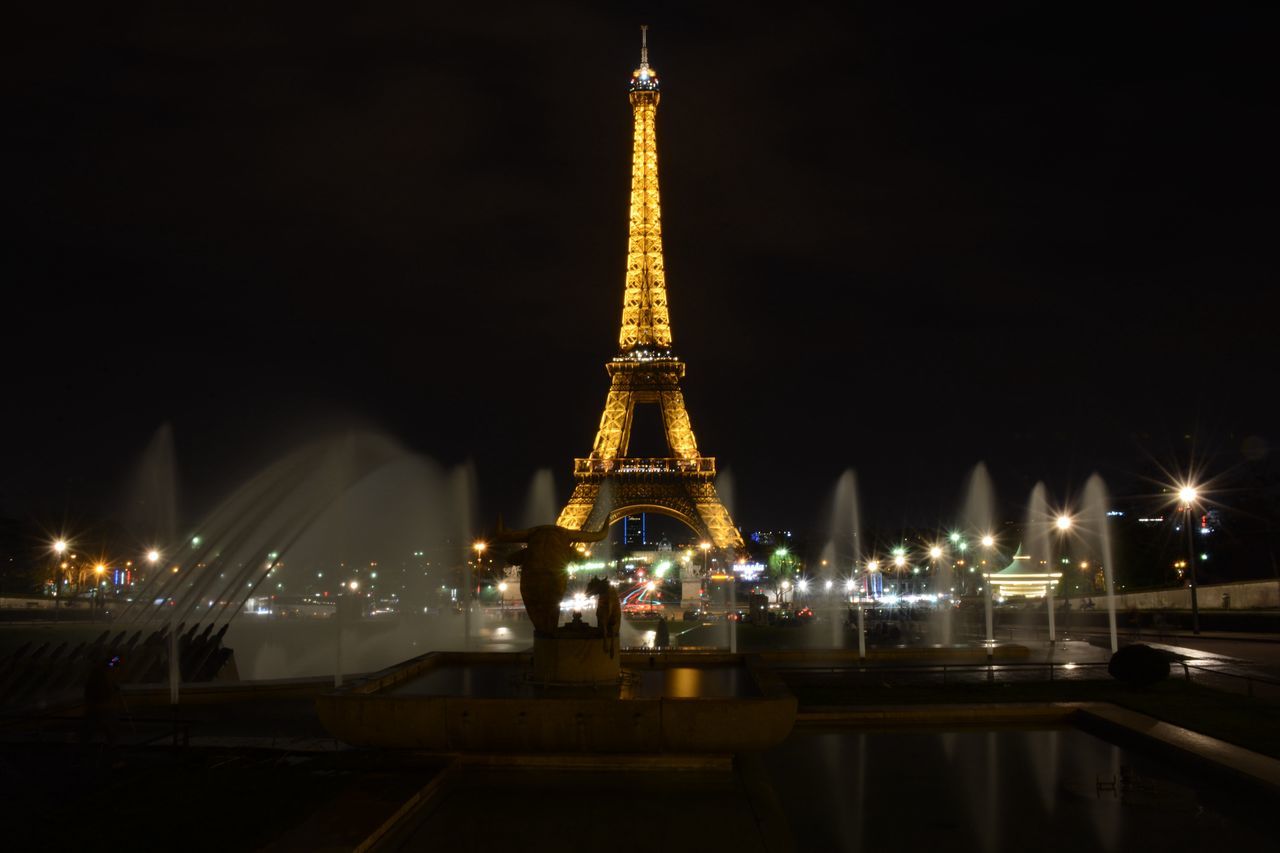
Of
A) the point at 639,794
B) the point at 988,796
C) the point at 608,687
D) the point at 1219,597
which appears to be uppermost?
the point at 608,687

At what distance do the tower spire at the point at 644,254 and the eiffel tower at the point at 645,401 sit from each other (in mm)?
87

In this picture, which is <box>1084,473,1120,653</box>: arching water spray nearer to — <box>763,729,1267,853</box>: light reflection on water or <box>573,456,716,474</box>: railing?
<box>763,729,1267,853</box>: light reflection on water

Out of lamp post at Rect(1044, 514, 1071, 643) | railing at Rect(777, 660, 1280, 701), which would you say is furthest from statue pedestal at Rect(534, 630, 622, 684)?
lamp post at Rect(1044, 514, 1071, 643)

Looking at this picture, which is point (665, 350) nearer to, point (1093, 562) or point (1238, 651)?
point (1093, 562)

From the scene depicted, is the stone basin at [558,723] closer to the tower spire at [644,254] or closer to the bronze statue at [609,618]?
the bronze statue at [609,618]

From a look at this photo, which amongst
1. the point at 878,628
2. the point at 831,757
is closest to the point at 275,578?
the point at 878,628

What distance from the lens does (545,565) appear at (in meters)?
14.5

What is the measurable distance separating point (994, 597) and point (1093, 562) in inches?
742

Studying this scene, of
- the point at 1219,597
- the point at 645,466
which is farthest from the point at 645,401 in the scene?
the point at 1219,597

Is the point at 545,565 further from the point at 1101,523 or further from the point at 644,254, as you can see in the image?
the point at 644,254

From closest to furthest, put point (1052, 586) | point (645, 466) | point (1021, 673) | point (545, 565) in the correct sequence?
point (545, 565) < point (1021, 673) < point (1052, 586) < point (645, 466)

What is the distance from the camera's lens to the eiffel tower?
276 feet

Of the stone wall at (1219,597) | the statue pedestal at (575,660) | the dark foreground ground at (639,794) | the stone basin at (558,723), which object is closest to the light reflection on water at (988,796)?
the dark foreground ground at (639,794)

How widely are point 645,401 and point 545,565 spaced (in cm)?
7428
